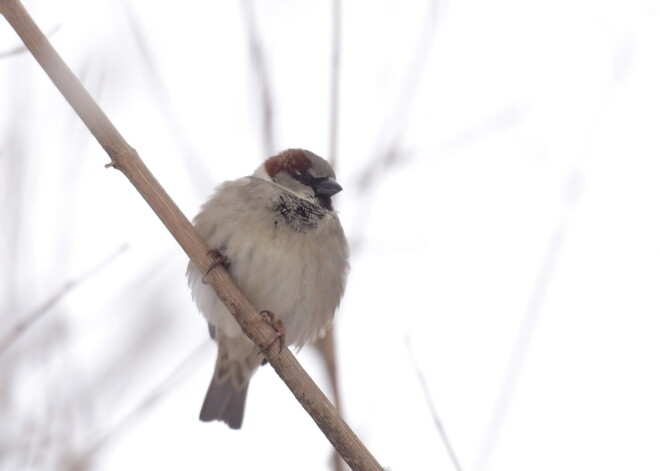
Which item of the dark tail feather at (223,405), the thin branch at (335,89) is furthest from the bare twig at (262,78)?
the dark tail feather at (223,405)

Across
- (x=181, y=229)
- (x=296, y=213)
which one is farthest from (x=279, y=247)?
(x=181, y=229)

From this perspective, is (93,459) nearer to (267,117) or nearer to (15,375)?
(15,375)

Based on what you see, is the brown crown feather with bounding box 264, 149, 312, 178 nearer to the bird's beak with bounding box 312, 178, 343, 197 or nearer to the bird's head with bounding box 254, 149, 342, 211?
the bird's head with bounding box 254, 149, 342, 211

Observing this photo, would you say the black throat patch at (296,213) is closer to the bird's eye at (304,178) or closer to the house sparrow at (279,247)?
the house sparrow at (279,247)

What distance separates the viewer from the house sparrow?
251cm

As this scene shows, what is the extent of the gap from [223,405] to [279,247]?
2.70 feet

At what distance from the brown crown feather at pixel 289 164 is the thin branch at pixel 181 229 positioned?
919 mm

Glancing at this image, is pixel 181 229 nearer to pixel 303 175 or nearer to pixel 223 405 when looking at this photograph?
pixel 303 175

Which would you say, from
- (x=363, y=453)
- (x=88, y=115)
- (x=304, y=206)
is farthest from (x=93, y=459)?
(x=304, y=206)

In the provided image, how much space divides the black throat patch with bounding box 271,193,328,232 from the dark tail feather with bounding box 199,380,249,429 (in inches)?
30.7

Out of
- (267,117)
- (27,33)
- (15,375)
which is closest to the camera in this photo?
(27,33)

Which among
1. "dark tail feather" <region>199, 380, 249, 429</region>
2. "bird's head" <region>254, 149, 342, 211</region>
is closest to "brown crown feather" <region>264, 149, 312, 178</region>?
"bird's head" <region>254, 149, 342, 211</region>

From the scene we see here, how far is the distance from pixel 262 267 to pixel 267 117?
521 millimetres

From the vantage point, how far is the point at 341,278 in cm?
279
